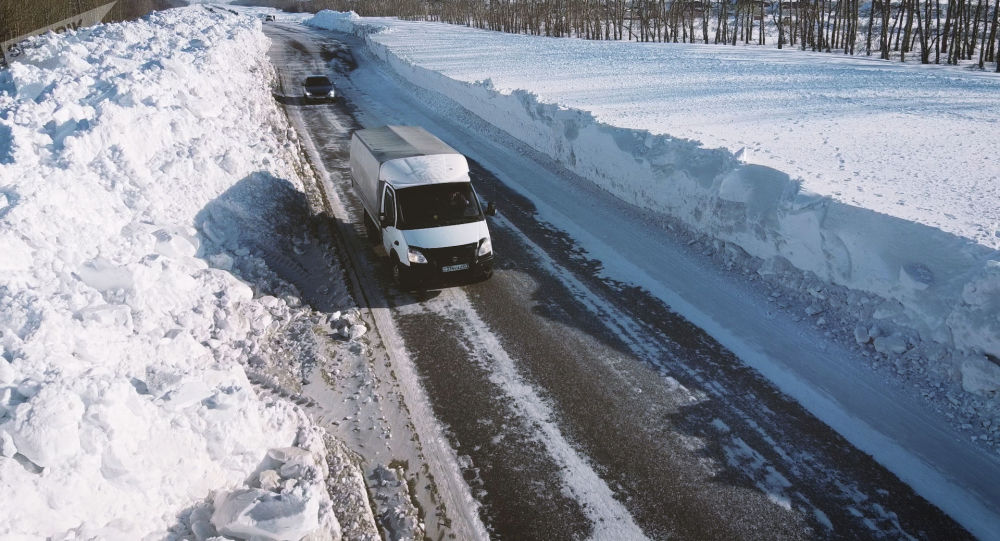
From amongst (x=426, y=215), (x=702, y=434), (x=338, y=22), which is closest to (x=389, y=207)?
(x=426, y=215)

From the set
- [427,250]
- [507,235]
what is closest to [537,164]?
[507,235]

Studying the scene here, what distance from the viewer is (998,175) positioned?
40.1ft

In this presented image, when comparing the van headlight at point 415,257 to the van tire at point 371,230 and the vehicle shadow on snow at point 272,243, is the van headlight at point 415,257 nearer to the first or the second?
the vehicle shadow on snow at point 272,243

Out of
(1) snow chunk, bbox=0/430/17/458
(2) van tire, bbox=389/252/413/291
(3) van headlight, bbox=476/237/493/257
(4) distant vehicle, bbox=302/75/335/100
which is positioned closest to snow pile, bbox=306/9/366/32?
(4) distant vehicle, bbox=302/75/335/100

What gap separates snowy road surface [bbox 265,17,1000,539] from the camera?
6.64 m

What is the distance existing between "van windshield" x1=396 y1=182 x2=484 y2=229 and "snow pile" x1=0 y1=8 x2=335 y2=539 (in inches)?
108

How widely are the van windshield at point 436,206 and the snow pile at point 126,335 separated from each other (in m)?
2.73

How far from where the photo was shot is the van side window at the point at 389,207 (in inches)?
466

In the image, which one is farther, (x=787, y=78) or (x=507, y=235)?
(x=787, y=78)

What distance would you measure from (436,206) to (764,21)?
73400 millimetres

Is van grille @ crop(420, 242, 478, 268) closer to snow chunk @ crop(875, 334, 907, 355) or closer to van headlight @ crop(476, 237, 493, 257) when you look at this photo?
van headlight @ crop(476, 237, 493, 257)

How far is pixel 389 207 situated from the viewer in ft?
39.3

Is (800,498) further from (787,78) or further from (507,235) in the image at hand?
(787,78)

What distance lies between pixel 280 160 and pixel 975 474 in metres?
14.7
